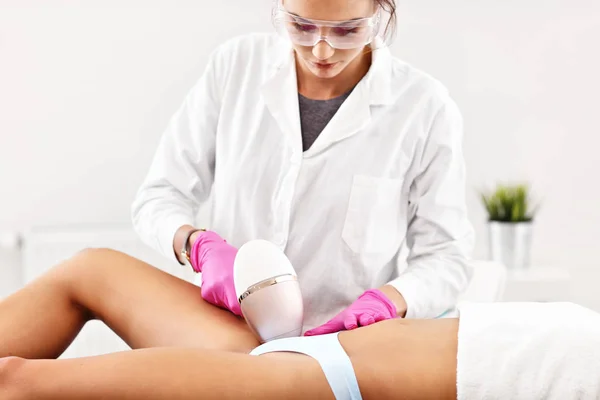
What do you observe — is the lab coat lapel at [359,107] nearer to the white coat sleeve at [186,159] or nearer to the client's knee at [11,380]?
the white coat sleeve at [186,159]

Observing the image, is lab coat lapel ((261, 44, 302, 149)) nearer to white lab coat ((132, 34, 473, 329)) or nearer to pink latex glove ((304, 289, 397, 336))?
white lab coat ((132, 34, 473, 329))

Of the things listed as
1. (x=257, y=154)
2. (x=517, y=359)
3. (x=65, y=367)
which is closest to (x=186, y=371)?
(x=65, y=367)

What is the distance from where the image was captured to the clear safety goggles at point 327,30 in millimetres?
1648

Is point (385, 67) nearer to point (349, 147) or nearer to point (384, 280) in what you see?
point (349, 147)

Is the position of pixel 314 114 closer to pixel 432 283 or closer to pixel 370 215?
pixel 370 215

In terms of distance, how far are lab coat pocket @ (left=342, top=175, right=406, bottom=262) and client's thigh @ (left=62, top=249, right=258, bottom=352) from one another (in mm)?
354

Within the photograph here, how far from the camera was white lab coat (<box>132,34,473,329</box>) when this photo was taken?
1861 millimetres

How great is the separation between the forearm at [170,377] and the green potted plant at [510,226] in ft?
5.99

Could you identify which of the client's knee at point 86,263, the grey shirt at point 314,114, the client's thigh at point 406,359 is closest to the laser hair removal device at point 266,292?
the client's thigh at point 406,359

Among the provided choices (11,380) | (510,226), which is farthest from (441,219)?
(510,226)

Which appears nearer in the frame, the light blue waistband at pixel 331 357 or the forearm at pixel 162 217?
the light blue waistband at pixel 331 357

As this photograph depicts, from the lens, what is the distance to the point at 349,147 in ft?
6.14

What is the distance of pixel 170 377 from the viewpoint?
4.01 ft

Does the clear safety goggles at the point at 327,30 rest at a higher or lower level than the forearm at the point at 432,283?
higher
